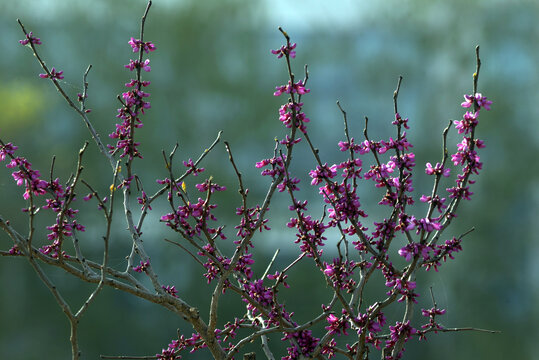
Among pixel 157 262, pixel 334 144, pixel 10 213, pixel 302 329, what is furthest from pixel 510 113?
pixel 302 329

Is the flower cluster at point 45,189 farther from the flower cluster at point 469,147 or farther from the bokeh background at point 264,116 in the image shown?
the bokeh background at point 264,116

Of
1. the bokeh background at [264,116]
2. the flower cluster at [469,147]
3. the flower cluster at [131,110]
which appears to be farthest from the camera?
Answer: the bokeh background at [264,116]

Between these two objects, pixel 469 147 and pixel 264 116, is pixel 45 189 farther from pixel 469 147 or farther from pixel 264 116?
pixel 264 116

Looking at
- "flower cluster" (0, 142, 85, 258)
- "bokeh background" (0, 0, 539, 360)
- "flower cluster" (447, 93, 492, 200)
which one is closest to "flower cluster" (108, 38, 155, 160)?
"flower cluster" (0, 142, 85, 258)

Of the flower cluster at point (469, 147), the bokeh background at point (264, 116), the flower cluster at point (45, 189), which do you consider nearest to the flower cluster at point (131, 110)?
the flower cluster at point (45, 189)

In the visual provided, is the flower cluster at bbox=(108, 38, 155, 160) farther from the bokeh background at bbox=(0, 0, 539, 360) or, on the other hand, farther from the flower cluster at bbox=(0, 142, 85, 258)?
the bokeh background at bbox=(0, 0, 539, 360)

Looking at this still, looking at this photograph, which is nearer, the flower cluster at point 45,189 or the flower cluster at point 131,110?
the flower cluster at point 45,189

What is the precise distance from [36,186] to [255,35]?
24.3 ft

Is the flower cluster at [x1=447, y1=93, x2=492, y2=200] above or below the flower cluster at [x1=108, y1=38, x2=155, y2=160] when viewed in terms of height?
below

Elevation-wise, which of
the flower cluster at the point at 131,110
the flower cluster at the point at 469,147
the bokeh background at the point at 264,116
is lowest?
the flower cluster at the point at 469,147

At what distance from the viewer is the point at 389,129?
839 cm

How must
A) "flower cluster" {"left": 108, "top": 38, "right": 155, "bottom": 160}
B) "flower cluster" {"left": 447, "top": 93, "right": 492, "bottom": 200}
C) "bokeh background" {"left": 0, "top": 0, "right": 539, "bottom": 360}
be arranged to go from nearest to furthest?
"flower cluster" {"left": 447, "top": 93, "right": 492, "bottom": 200}, "flower cluster" {"left": 108, "top": 38, "right": 155, "bottom": 160}, "bokeh background" {"left": 0, "top": 0, "right": 539, "bottom": 360}

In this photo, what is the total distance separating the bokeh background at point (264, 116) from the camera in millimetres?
7711

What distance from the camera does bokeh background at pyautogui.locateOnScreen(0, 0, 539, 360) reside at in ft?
25.3
